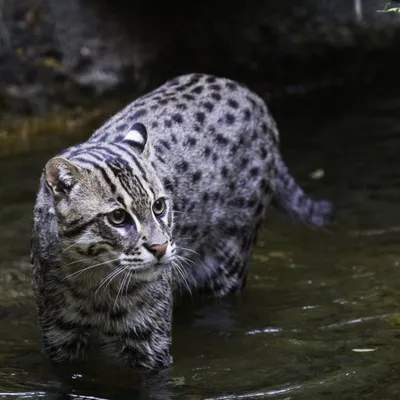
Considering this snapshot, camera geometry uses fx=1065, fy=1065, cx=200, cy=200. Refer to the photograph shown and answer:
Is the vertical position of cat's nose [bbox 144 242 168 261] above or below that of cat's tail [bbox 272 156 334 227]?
above

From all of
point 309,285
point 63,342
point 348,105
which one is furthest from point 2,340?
point 348,105

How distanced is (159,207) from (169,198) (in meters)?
0.34

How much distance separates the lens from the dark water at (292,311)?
20.4 ft

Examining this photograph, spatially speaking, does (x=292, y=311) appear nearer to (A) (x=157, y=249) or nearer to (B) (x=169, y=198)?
(B) (x=169, y=198)

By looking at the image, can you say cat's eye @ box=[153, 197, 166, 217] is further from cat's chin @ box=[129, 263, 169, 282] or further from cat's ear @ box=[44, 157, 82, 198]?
cat's ear @ box=[44, 157, 82, 198]

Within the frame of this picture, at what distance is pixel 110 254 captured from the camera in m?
5.58

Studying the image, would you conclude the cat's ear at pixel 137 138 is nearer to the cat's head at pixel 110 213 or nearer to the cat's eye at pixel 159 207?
the cat's head at pixel 110 213

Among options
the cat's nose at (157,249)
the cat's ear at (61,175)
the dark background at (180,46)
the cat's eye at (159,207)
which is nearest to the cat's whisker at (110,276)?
the cat's nose at (157,249)

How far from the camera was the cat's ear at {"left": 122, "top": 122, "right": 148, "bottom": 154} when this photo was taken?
6035 millimetres

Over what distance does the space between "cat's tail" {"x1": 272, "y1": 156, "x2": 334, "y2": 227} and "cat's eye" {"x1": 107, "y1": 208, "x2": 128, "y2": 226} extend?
2728 mm

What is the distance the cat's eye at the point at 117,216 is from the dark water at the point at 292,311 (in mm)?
1186

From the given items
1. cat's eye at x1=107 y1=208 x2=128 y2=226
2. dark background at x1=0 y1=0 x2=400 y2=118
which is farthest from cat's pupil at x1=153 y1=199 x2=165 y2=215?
dark background at x1=0 y1=0 x2=400 y2=118

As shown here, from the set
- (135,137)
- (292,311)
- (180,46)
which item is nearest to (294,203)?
(292,311)

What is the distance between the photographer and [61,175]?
18.4 ft
